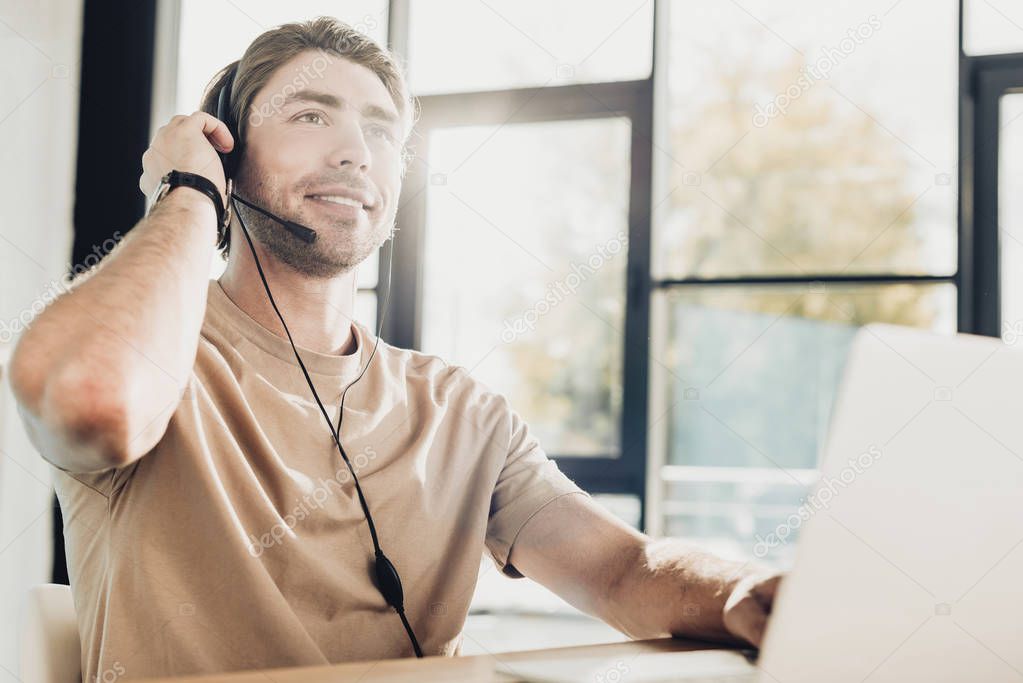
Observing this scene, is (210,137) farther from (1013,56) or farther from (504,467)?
(1013,56)

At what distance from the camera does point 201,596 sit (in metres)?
1.02

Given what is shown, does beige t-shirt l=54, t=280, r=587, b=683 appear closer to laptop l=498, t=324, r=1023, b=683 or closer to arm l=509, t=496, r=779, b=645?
arm l=509, t=496, r=779, b=645

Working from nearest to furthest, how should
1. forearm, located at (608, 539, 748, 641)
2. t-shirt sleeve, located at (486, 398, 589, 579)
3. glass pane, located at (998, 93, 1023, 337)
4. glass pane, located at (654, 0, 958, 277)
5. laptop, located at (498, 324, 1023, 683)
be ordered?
laptop, located at (498, 324, 1023, 683)
forearm, located at (608, 539, 748, 641)
t-shirt sleeve, located at (486, 398, 589, 579)
glass pane, located at (998, 93, 1023, 337)
glass pane, located at (654, 0, 958, 277)

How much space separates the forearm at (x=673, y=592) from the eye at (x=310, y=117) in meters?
0.83

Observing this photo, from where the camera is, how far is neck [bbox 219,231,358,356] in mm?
1342

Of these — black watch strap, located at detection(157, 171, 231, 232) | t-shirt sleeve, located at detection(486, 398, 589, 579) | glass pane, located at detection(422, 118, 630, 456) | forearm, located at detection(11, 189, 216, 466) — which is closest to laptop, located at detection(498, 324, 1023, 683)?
forearm, located at detection(11, 189, 216, 466)

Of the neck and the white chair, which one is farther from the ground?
the neck

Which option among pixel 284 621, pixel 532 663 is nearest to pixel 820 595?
pixel 532 663

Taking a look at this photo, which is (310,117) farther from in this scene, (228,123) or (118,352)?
(118,352)

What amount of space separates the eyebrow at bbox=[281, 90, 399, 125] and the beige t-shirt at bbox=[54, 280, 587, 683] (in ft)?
1.15

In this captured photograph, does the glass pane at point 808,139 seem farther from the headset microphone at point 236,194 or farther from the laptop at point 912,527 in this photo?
the laptop at point 912,527

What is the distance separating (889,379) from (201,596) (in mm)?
784

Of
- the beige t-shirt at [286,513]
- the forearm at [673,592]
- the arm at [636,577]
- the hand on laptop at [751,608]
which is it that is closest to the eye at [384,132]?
the beige t-shirt at [286,513]

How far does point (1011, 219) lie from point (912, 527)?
2.54 meters
